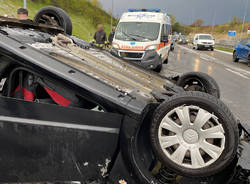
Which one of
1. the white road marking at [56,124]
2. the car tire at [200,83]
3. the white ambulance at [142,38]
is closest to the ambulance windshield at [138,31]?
the white ambulance at [142,38]

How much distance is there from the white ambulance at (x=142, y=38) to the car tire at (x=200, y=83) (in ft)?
18.3

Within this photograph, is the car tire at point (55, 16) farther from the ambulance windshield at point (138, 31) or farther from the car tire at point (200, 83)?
the ambulance windshield at point (138, 31)

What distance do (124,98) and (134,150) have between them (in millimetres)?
382

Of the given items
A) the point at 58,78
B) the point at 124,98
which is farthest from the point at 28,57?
the point at 124,98

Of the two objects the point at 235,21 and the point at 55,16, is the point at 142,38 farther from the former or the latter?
the point at 235,21

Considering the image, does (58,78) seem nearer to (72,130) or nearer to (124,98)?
(72,130)

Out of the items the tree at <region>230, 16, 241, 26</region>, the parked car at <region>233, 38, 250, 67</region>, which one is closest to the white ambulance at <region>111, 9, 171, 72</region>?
the parked car at <region>233, 38, 250, 67</region>

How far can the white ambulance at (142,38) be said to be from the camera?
9359mm

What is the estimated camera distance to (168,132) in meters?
1.79

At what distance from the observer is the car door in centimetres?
168

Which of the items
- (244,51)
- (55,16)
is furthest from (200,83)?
(244,51)

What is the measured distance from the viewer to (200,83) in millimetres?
3467

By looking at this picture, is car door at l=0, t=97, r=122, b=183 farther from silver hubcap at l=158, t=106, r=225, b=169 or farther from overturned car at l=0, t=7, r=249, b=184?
silver hubcap at l=158, t=106, r=225, b=169

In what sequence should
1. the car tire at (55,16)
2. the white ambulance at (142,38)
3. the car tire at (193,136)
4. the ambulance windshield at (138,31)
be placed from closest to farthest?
1. the car tire at (193,136)
2. the car tire at (55,16)
3. the white ambulance at (142,38)
4. the ambulance windshield at (138,31)
